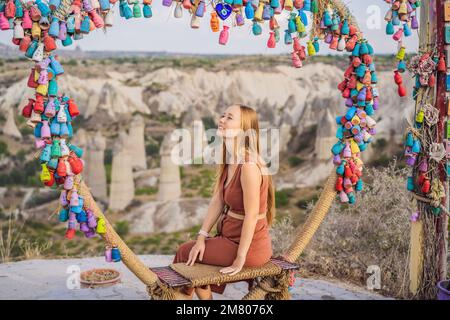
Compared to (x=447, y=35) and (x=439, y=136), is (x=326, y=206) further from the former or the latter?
(x=447, y=35)

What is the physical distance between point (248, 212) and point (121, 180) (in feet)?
69.1

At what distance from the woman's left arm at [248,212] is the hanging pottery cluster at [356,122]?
0.95 m

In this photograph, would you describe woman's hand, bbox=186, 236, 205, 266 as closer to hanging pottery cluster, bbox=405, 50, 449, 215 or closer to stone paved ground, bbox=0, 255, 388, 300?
stone paved ground, bbox=0, 255, 388, 300

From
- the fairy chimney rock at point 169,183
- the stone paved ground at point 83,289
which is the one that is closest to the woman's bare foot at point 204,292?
the stone paved ground at point 83,289

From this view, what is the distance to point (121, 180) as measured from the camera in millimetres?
23141

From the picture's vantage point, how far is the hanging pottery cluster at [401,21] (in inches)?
137

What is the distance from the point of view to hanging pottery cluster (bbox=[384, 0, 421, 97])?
348cm

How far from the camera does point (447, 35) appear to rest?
3520 mm

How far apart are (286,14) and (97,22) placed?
125cm

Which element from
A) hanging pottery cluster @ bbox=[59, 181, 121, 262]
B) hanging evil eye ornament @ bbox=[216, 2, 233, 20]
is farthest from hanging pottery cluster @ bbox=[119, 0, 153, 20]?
hanging pottery cluster @ bbox=[59, 181, 121, 262]

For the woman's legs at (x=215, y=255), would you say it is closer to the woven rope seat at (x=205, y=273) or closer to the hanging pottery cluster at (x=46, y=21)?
the woven rope seat at (x=205, y=273)

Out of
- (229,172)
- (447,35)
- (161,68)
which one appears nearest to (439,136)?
(447,35)

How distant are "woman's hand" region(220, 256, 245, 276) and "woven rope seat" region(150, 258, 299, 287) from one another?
2 centimetres
